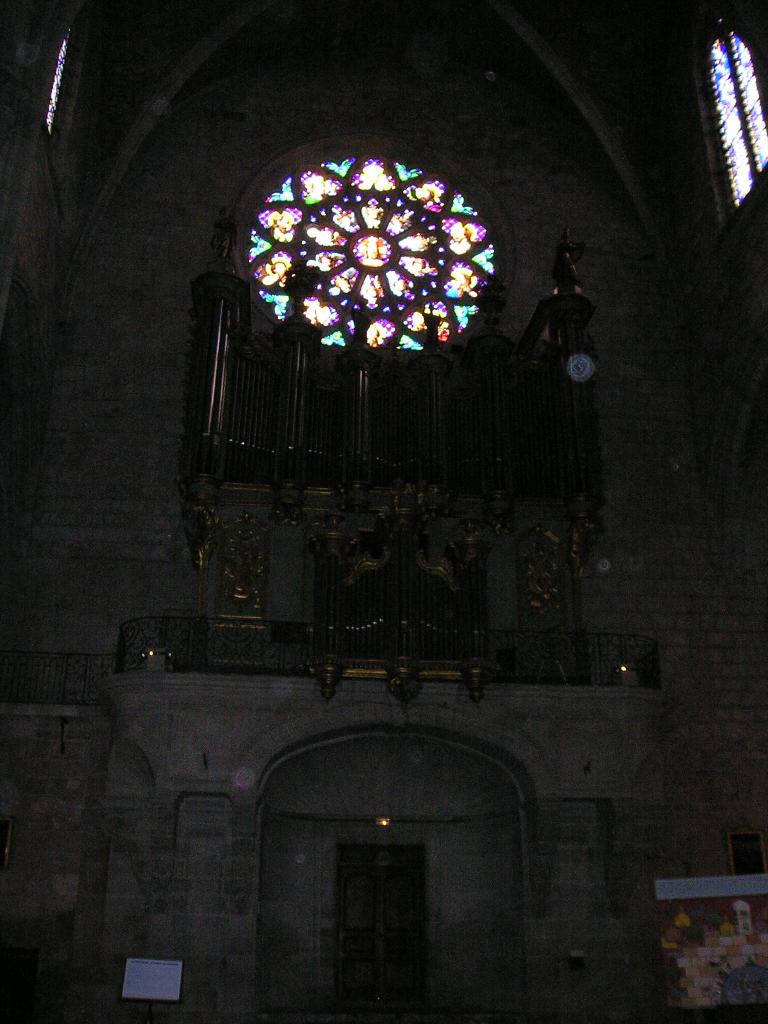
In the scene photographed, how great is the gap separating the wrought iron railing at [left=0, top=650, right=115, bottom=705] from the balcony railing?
0.04 feet

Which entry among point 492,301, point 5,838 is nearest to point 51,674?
point 5,838

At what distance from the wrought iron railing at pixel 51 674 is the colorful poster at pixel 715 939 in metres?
7.29

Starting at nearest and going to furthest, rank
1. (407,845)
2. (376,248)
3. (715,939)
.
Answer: (715,939), (407,845), (376,248)

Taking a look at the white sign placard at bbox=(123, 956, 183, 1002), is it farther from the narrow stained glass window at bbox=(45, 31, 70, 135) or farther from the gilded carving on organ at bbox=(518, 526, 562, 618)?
the narrow stained glass window at bbox=(45, 31, 70, 135)

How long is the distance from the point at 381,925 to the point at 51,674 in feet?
16.9

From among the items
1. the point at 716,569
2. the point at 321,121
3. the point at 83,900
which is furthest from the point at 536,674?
the point at 321,121

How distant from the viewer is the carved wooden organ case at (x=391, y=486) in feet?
38.8

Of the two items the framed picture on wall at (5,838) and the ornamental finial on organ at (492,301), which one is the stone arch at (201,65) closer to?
the ornamental finial on organ at (492,301)

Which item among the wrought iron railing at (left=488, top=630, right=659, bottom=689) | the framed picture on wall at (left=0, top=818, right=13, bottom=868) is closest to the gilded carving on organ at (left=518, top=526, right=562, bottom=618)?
the wrought iron railing at (left=488, top=630, right=659, bottom=689)

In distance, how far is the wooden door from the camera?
12516 millimetres

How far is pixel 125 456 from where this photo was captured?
14.6m

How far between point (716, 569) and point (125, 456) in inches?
330

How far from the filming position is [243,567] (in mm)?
12812

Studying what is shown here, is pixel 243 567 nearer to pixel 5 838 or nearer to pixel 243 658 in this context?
pixel 243 658
